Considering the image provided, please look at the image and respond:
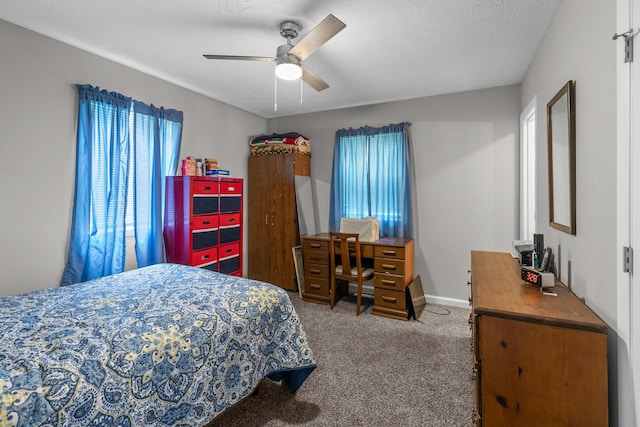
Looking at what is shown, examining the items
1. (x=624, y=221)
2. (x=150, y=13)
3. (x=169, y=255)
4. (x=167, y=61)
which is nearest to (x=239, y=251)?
(x=169, y=255)

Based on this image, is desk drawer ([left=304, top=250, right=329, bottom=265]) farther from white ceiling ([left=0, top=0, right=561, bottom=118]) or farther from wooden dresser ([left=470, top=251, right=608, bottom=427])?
wooden dresser ([left=470, top=251, right=608, bottom=427])

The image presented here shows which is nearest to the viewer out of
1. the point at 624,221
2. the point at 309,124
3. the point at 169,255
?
the point at 624,221

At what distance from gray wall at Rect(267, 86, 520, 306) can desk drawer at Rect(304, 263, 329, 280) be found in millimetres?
1160

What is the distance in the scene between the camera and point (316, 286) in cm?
377

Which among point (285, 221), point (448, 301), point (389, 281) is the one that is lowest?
point (448, 301)

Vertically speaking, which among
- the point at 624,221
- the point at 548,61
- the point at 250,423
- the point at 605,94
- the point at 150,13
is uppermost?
the point at 150,13

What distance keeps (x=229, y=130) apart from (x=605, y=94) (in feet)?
12.3

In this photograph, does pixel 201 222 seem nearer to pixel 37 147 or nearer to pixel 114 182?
pixel 114 182

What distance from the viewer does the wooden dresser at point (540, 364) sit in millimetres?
1125

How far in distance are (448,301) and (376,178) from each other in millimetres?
1740

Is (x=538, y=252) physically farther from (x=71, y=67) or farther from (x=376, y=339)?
(x=71, y=67)

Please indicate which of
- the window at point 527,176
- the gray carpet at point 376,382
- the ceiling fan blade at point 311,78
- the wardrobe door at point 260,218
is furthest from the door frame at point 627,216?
the wardrobe door at point 260,218

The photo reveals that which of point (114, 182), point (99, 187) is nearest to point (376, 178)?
point (114, 182)

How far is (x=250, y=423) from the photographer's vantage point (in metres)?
1.76
